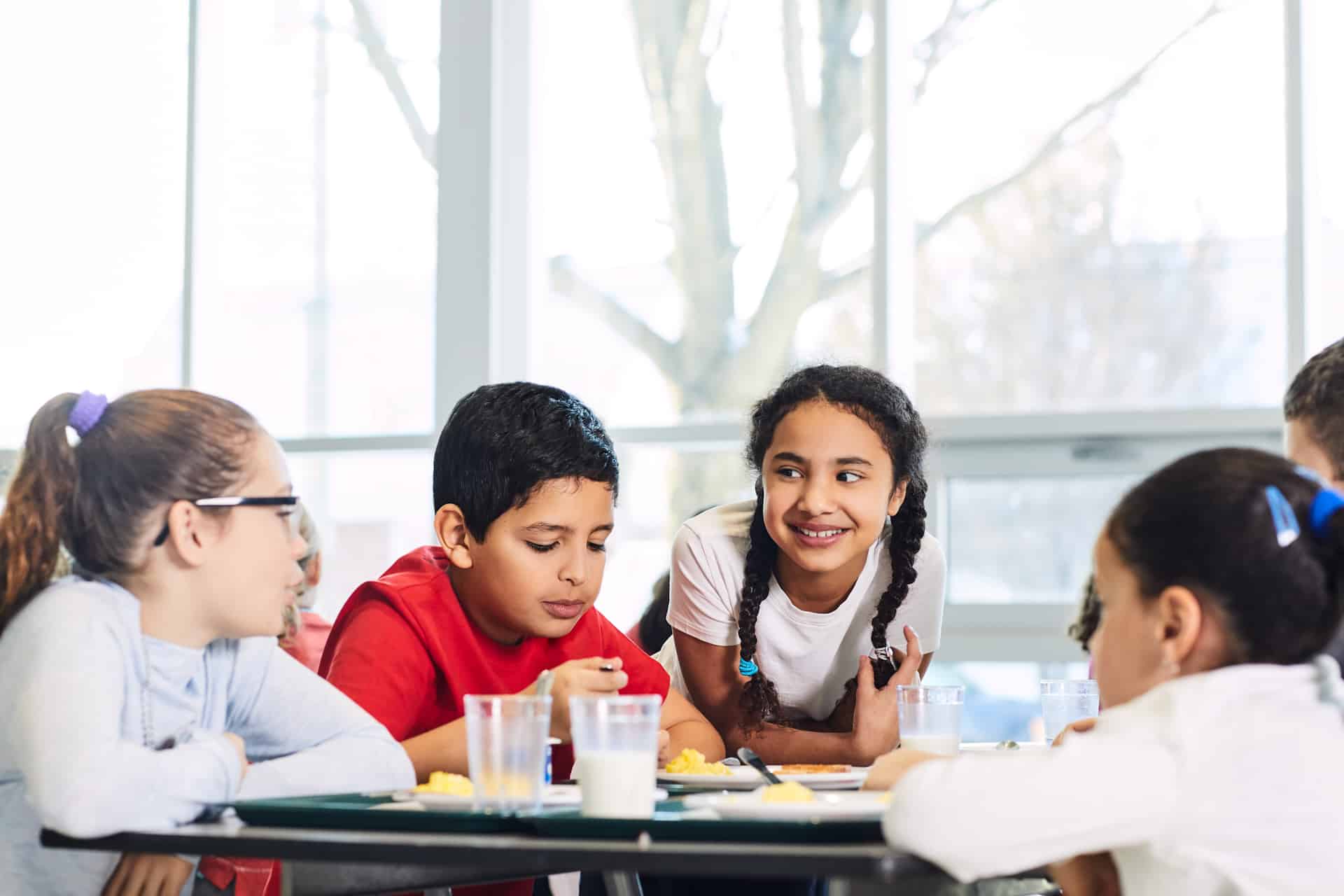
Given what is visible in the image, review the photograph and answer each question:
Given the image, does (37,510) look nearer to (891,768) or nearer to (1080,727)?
(891,768)

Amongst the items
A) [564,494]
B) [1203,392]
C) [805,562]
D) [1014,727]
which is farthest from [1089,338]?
[564,494]

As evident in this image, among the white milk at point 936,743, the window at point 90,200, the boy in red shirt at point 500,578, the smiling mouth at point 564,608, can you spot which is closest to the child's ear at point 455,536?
the boy in red shirt at point 500,578

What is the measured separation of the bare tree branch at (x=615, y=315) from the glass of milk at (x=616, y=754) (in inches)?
139

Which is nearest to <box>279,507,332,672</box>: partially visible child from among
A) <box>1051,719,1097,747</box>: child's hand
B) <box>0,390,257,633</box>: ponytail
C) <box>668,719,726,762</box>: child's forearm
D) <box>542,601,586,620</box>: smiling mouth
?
<box>542,601,586,620</box>: smiling mouth

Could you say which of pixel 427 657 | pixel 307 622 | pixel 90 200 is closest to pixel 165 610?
pixel 427 657

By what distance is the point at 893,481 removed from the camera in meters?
2.55

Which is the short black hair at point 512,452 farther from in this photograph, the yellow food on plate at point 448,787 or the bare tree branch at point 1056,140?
the bare tree branch at point 1056,140

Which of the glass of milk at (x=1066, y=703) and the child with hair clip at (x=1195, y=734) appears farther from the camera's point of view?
the glass of milk at (x=1066, y=703)

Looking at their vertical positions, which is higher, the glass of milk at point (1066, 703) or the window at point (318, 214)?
the window at point (318, 214)

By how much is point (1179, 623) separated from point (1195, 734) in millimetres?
144

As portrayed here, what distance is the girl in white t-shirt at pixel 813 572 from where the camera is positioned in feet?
8.05

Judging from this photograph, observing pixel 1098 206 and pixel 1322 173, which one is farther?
pixel 1098 206

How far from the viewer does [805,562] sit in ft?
8.02

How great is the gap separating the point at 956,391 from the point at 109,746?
3.49 meters
